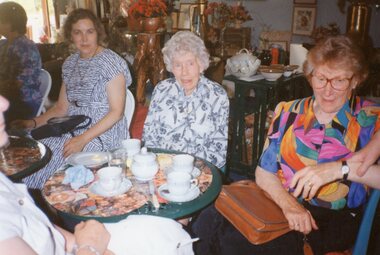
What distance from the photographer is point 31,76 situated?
3.27 meters

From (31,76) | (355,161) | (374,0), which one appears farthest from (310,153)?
(374,0)

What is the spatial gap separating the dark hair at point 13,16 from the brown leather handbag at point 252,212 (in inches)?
109

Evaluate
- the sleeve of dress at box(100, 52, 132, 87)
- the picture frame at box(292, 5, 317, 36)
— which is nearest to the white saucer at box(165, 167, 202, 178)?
the sleeve of dress at box(100, 52, 132, 87)

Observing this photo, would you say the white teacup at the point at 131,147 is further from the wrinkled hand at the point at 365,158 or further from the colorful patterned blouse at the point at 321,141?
the wrinkled hand at the point at 365,158

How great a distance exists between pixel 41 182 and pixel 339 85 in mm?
1926

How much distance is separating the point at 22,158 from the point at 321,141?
1533 millimetres

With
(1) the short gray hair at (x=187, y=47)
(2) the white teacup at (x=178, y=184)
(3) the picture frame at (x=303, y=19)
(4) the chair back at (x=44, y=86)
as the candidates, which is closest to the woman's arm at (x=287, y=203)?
(2) the white teacup at (x=178, y=184)

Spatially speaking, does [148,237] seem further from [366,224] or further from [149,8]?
[149,8]

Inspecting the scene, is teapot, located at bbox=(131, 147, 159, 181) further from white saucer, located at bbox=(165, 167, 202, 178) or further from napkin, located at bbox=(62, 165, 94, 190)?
napkin, located at bbox=(62, 165, 94, 190)

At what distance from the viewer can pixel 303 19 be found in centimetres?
742

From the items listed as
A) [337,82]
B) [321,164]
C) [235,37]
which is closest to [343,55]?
[337,82]

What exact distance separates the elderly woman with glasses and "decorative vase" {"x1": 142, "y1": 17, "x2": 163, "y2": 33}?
3313 millimetres

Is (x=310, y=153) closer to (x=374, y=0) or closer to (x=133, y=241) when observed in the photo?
(x=133, y=241)

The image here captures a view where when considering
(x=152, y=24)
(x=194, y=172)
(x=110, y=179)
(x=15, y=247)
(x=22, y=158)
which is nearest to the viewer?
(x=15, y=247)
